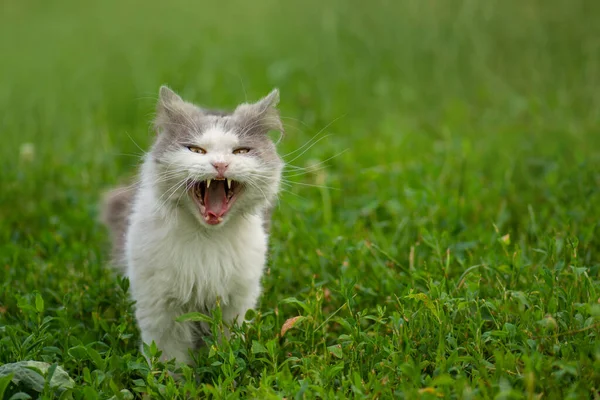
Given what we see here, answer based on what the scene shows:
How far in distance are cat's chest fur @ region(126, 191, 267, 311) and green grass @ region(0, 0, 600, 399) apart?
237 millimetres

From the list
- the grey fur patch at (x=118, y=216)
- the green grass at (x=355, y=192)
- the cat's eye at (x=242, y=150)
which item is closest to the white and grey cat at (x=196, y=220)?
the cat's eye at (x=242, y=150)

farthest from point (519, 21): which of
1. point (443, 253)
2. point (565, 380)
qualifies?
point (565, 380)

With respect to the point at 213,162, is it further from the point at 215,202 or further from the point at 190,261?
the point at 190,261

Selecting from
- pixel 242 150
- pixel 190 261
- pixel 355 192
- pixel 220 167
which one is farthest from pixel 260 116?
pixel 355 192

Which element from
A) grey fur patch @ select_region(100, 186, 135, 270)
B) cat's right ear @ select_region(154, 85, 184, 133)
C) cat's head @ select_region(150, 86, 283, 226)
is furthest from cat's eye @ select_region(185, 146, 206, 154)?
grey fur patch @ select_region(100, 186, 135, 270)

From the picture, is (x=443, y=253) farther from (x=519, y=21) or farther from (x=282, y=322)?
(x=519, y=21)

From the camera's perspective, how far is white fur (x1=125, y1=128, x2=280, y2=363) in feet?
11.1

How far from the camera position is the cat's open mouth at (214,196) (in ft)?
10.7

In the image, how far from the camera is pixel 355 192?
5457mm

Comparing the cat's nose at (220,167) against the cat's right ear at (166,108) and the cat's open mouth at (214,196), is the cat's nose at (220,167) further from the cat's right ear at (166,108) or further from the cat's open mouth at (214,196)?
the cat's right ear at (166,108)

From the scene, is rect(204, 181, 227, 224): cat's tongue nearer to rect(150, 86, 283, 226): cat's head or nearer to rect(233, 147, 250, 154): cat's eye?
rect(150, 86, 283, 226): cat's head

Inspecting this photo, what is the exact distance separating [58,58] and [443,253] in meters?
6.24

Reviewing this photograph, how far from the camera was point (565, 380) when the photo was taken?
109 inches

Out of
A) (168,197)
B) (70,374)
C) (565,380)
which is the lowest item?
(70,374)
